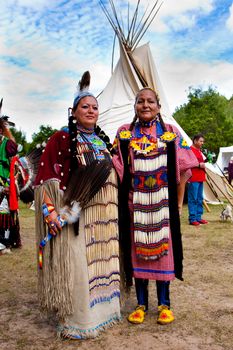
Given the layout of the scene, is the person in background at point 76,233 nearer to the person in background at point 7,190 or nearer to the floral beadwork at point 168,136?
the floral beadwork at point 168,136

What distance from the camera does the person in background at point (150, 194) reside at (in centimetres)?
265

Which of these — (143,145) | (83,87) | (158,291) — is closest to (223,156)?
(158,291)

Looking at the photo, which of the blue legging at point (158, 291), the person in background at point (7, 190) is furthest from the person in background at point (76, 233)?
the person in background at point (7, 190)

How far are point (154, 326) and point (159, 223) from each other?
0.74 m

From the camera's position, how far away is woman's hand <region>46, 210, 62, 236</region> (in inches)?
94.1

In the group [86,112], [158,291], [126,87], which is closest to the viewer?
[86,112]

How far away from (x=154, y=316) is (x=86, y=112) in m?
1.62

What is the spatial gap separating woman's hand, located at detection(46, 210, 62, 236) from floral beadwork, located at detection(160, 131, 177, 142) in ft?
3.02

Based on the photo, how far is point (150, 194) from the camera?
2.65 metres

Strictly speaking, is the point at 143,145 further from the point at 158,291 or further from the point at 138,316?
the point at 138,316

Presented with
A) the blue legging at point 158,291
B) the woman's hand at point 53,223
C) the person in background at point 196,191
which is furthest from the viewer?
the person in background at point 196,191

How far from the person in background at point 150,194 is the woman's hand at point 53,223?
0.56 metres

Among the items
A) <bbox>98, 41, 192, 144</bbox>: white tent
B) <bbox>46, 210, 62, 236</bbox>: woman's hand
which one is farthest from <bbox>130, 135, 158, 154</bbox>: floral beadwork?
<bbox>98, 41, 192, 144</bbox>: white tent

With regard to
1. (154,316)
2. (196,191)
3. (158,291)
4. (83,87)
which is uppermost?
(83,87)
